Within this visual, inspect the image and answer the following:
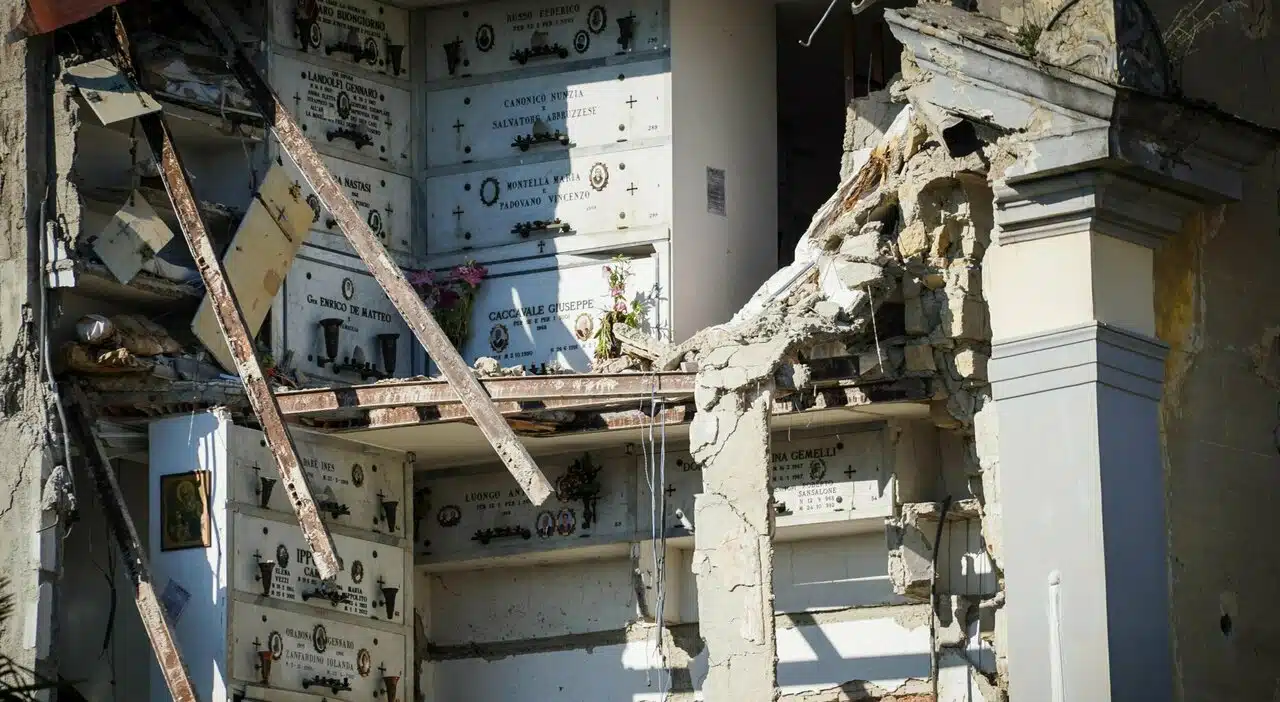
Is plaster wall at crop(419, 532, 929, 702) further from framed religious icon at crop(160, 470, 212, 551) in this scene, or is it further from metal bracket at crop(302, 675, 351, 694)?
framed religious icon at crop(160, 470, 212, 551)

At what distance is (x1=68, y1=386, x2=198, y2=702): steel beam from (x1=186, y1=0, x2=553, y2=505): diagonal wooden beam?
2.63 meters

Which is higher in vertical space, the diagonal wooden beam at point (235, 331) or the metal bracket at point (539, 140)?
the metal bracket at point (539, 140)

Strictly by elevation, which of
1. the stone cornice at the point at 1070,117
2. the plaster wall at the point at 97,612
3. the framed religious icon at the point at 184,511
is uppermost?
the stone cornice at the point at 1070,117

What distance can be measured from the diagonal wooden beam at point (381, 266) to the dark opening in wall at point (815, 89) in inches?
193

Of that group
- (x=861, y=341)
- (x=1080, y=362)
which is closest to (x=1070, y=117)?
(x=1080, y=362)

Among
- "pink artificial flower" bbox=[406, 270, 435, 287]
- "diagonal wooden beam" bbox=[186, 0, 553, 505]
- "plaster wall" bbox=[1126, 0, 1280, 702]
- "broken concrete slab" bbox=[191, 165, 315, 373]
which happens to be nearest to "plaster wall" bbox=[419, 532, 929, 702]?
"diagonal wooden beam" bbox=[186, 0, 553, 505]

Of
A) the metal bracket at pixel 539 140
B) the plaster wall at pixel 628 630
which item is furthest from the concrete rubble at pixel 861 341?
the metal bracket at pixel 539 140

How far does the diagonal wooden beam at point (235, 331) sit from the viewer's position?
2077cm

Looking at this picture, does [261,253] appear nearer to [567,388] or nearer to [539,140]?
[539,140]

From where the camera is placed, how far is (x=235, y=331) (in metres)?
21.3

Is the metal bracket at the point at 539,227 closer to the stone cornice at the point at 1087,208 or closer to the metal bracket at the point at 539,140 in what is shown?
the metal bracket at the point at 539,140

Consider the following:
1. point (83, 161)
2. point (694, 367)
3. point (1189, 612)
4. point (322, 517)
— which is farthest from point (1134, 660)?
point (83, 161)

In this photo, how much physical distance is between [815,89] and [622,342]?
4.84 m

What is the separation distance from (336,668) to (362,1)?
6278 millimetres
